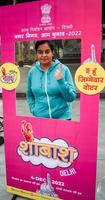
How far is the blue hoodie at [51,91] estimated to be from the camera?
331 cm

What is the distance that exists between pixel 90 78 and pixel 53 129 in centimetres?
57

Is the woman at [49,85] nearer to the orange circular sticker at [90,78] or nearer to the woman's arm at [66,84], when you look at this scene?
the woman's arm at [66,84]

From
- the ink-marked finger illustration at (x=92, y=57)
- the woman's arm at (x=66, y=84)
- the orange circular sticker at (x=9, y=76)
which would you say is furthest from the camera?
the orange circular sticker at (x=9, y=76)

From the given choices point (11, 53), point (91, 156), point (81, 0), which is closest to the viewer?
point (81, 0)

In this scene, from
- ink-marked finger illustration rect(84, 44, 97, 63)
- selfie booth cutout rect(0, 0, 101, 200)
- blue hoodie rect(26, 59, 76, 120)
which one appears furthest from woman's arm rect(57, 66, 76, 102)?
ink-marked finger illustration rect(84, 44, 97, 63)

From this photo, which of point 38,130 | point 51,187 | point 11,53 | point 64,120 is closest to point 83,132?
point 64,120

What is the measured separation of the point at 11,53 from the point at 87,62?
0.75 meters

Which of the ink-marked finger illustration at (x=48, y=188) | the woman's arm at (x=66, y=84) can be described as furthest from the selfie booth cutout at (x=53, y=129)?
the woman's arm at (x=66, y=84)

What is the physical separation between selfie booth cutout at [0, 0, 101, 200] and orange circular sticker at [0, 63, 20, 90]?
0.15 feet

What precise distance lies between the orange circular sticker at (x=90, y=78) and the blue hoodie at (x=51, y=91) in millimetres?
111

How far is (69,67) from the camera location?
3293 mm

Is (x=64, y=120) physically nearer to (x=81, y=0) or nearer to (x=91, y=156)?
(x=91, y=156)

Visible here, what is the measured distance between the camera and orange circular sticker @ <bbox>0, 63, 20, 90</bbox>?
11.7ft

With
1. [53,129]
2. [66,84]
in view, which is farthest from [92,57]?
[53,129]
